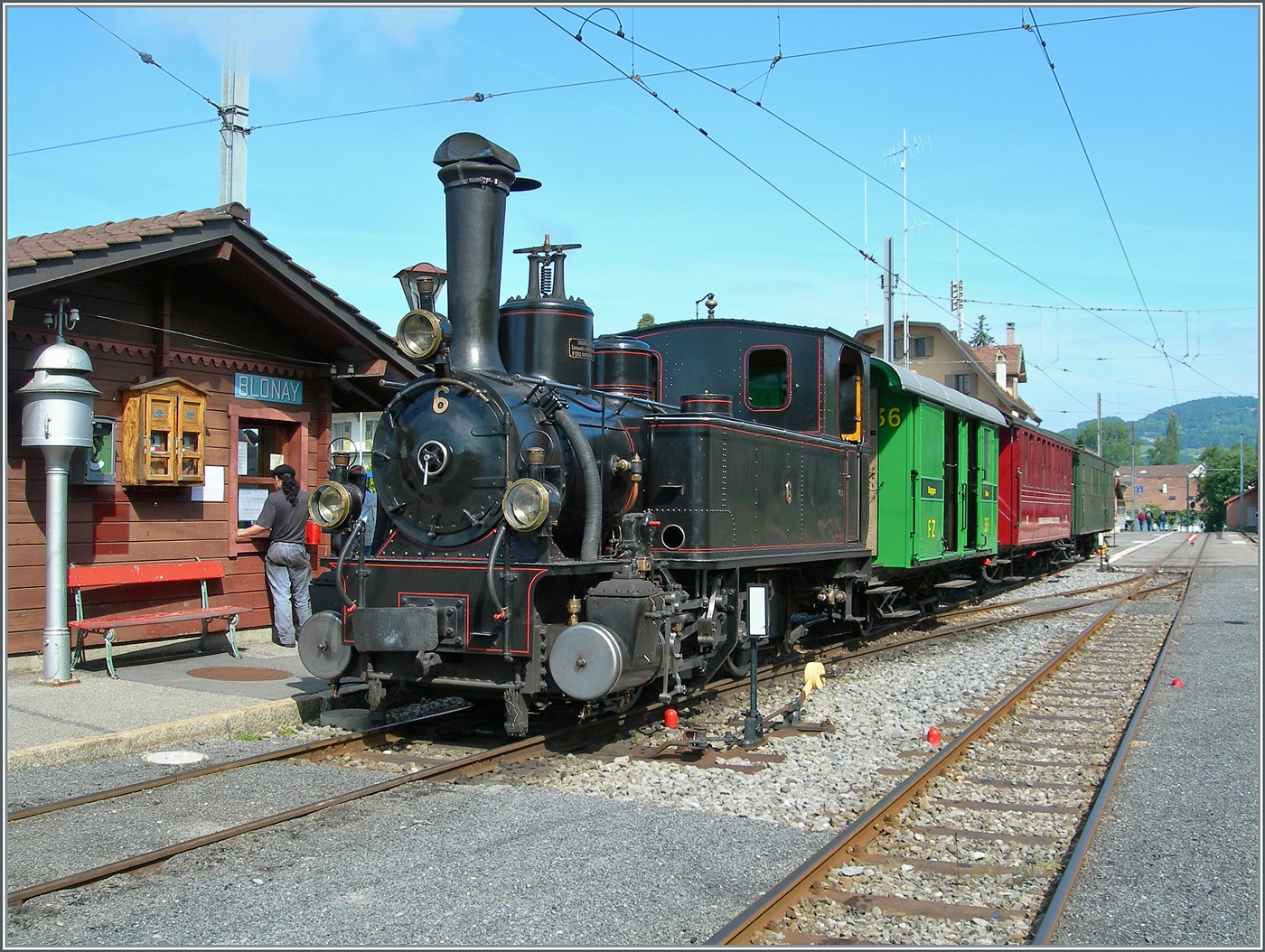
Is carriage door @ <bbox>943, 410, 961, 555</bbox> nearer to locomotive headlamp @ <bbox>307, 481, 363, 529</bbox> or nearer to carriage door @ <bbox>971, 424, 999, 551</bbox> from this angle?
carriage door @ <bbox>971, 424, 999, 551</bbox>

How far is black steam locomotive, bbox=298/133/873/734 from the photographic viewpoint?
6.28 meters

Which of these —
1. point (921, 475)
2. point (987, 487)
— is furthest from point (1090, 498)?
point (921, 475)

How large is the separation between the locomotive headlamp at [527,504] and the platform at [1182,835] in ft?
10.8

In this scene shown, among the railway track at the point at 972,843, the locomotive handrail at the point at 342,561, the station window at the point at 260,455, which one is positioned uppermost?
the station window at the point at 260,455

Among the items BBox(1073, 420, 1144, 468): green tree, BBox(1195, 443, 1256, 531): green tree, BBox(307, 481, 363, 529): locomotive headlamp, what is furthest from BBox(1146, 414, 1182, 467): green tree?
BBox(307, 481, 363, 529): locomotive headlamp

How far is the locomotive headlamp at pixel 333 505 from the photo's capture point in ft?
23.2

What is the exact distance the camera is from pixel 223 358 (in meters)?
9.95

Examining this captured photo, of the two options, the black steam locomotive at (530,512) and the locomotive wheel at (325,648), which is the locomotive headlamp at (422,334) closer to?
the black steam locomotive at (530,512)

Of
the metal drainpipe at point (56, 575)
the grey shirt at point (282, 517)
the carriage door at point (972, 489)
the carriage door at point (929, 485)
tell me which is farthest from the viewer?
the carriage door at point (972, 489)

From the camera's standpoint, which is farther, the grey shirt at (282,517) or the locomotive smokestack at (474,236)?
the grey shirt at (282,517)

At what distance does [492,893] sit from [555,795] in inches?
57.1

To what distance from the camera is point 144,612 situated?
918 cm

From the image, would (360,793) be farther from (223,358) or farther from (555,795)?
(223,358)

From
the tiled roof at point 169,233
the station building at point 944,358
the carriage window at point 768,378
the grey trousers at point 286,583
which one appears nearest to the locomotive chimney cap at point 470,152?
the tiled roof at point 169,233
